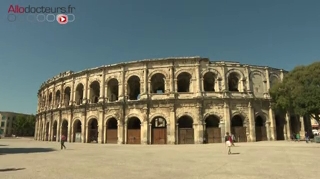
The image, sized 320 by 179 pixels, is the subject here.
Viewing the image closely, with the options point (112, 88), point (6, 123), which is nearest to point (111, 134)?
point (112, 88)

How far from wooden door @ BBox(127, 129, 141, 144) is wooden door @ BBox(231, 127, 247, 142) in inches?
434

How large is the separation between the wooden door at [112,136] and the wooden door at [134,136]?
74.0 inches

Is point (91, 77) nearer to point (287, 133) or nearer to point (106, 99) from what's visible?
point (106, 99)

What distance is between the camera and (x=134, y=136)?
92.6 feet

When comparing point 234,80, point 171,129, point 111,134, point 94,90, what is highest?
point 234,80

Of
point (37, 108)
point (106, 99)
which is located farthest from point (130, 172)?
point (37, 108)

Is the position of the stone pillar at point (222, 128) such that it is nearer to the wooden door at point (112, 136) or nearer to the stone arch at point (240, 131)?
the stone arch at point (240, 131)

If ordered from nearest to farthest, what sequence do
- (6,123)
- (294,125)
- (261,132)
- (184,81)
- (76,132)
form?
(261,132) < (184,81) < (294,125) < (76,132) < (6,123)

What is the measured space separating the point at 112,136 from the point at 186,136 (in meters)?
9.30

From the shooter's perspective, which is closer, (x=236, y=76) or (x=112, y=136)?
(x=236, y=76)

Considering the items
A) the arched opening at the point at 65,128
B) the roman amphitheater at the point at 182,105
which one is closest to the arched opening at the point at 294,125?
the roman amphitheater at the point at 182,105

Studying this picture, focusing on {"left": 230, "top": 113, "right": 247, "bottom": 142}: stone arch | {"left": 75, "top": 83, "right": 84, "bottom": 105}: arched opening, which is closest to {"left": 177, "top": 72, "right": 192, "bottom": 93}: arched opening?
{"left": 230, "top": 113, "right": 247, "bottom": 142}: stone arch

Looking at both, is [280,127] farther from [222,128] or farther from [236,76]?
[222,128]

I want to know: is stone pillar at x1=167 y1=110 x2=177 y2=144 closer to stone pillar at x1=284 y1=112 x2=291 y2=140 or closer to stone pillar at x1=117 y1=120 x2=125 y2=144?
stone pillar at x1=117 y1=120 x2=125 y2=144
